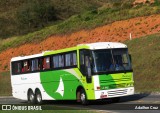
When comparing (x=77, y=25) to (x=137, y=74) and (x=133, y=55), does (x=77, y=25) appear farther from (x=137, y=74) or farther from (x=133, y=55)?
(x=137, y=74)

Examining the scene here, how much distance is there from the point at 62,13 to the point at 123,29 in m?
36.1

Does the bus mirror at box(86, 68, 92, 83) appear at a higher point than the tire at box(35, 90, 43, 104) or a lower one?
higher

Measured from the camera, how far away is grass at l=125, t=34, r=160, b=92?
3688 centimetres

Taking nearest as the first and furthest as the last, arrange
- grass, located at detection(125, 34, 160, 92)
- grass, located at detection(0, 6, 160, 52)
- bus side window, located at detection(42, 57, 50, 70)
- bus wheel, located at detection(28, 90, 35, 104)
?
1. bus side window, located at detection(42, 57, 50, 70)
2. bus wheel, located at detection(28, 90, 35, 104)
3. grass, located at detection(125, 34, 160, 92)
4. grass, located at detection(0, 6, 160, 52)

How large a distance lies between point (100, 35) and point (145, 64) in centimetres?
1754

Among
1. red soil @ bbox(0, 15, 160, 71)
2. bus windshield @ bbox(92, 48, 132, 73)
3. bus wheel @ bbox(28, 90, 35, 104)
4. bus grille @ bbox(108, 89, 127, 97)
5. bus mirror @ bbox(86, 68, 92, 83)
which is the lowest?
bus wheel @ bbox(28, 90, 35, 104)

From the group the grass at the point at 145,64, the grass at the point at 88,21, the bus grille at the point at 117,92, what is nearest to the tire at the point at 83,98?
the bus grille at the point at 117,92

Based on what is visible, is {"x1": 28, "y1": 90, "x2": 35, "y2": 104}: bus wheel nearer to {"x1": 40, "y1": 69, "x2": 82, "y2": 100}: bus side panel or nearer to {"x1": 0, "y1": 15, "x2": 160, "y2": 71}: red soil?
{"x1": 40, "y1": 69, "x2": 82, "y2": 100}: bus side panel

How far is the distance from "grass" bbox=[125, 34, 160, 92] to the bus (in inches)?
359

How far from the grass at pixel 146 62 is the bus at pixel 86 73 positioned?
9.13 metres

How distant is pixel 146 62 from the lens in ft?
136

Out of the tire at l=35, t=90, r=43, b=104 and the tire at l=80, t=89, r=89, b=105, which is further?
the tire at l=35, t=90, r=43, b=104

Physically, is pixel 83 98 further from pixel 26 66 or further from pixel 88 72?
pixel 26 66

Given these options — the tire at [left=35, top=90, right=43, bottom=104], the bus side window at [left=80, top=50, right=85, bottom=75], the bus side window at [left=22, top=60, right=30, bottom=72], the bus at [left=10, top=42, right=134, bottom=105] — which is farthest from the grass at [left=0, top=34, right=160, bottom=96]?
the bus side window at [left=80, top=50, right=85, bottom=75]
